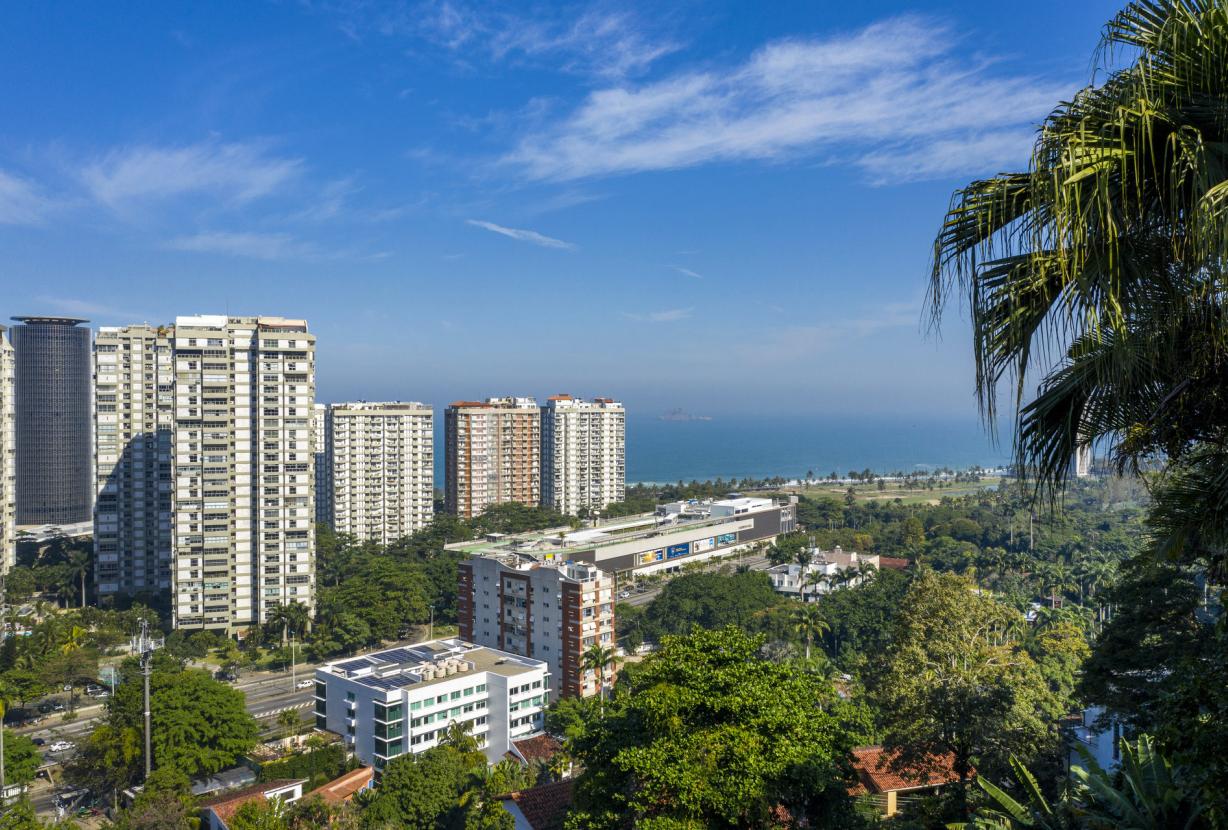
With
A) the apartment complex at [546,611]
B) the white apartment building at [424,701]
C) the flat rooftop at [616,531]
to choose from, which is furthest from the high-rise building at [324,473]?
the white apartment building at [424,701]

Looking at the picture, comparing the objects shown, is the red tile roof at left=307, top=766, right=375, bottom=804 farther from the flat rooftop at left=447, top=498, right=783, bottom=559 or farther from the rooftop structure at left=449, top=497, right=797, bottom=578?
the flat rooftop at left=447, top=498, right=783, bottom=559

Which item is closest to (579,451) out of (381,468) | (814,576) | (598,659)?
(381,468)

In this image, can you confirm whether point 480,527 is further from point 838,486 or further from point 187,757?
point 838,486

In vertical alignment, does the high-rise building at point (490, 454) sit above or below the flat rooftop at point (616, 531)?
above

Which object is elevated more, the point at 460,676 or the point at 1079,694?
the point at 1079,694

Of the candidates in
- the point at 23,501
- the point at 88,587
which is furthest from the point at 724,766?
the point at 23,501

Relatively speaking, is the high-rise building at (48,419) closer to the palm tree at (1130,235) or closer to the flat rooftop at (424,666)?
the flat rooftop at (424,666)
